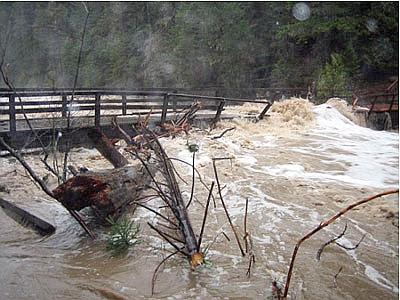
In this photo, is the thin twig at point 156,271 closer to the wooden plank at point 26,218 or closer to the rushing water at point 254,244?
the rushing water at point 254,244

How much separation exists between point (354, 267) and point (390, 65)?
17.8 meters

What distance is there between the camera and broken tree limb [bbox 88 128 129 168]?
8.49m

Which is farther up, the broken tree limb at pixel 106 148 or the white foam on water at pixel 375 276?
the broken tree limb at pixel 106 148

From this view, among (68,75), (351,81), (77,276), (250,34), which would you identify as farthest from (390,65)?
(68,75)

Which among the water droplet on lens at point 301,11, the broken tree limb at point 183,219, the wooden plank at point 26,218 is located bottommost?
the wooden plank at point 26,218

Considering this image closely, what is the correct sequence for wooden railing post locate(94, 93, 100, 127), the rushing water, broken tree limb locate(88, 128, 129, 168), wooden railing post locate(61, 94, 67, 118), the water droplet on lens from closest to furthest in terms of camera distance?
the rushing water → broken tree limb locate(88, 128, 129, 168) → wooden railing post locate(94, 93, 100, 127) → wooden railing post locate(61, 94, 67, 118) → the water droplet on lens

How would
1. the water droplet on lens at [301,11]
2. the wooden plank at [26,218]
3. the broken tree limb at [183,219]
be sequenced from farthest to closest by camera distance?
the water droplet on lens at [301,11]
the wooden plank at [26,218]
the broken tree limb at [183,219]

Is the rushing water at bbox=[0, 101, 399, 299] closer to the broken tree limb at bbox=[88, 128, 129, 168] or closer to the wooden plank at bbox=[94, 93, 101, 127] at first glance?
the broken tree limb at bbox=[88, 128, 129, 168]

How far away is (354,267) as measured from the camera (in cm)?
457

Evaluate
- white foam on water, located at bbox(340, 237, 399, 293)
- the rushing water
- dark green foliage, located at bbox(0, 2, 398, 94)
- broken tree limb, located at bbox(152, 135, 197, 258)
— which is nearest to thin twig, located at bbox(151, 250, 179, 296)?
the rushing water

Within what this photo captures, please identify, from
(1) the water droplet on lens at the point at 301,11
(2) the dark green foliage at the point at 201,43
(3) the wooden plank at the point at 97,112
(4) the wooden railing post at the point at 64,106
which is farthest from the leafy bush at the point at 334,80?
(4) the wooden railing post at the point at 64,106

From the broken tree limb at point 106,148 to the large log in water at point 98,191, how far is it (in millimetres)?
2670

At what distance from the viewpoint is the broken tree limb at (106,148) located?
849 cm

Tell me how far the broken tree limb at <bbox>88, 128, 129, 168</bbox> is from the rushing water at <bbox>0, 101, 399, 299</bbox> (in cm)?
45
